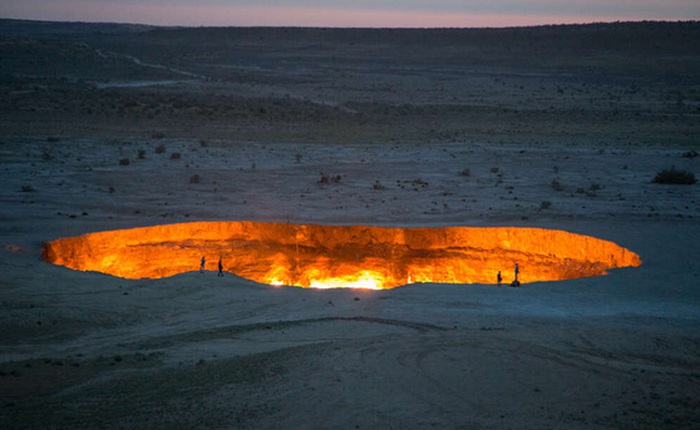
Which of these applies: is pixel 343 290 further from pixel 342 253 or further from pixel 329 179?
pixel 329 179

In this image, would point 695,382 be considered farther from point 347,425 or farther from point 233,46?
point 233,46

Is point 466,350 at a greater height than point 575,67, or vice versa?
point 575,67

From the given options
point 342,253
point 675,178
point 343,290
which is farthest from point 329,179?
point 343,290

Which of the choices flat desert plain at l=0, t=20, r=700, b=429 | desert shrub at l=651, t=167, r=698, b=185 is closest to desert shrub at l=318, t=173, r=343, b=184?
flat desert plain at l=0, t=20, r=700, b=429

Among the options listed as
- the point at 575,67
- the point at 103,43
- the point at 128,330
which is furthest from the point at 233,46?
the point at 128,330

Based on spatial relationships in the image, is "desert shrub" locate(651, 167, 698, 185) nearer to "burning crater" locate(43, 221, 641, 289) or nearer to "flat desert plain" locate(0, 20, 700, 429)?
"flat desert plain" locate(0, 20, 700, 429)

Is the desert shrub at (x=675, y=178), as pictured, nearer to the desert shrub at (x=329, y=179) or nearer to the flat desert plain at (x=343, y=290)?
the flat desert plain at (x=343, y=290)
